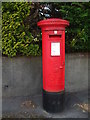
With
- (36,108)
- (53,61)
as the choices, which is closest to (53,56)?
(53,61)

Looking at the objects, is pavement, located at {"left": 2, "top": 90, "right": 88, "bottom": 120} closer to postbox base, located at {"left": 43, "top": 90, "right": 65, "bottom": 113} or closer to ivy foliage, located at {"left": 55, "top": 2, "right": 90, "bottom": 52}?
postbox base, located at {"left": 43, "top": 90, "right": 65, "bottom": 113}

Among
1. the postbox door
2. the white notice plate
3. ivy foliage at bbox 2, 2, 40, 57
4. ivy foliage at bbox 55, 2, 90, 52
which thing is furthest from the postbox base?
ivy foliage at bbox 55, 2, 90, 52

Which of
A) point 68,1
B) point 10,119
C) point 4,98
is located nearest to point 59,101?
point 10,119

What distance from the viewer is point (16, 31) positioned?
3.89 m

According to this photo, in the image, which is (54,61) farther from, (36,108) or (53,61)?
(36,108)

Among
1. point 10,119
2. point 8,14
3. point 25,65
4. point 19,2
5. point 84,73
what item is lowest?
point 10,119

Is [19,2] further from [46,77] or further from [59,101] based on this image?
[59,101]

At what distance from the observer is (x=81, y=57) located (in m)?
4.63

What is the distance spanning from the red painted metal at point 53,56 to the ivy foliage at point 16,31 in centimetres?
80

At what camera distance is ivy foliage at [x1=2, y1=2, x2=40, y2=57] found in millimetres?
3785

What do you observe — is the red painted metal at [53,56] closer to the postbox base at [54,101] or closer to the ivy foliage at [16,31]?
the postbox base at [54,101]

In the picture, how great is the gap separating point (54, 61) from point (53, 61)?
0.07 feet

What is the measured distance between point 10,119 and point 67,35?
2797 mm

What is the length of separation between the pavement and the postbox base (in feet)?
0.36
